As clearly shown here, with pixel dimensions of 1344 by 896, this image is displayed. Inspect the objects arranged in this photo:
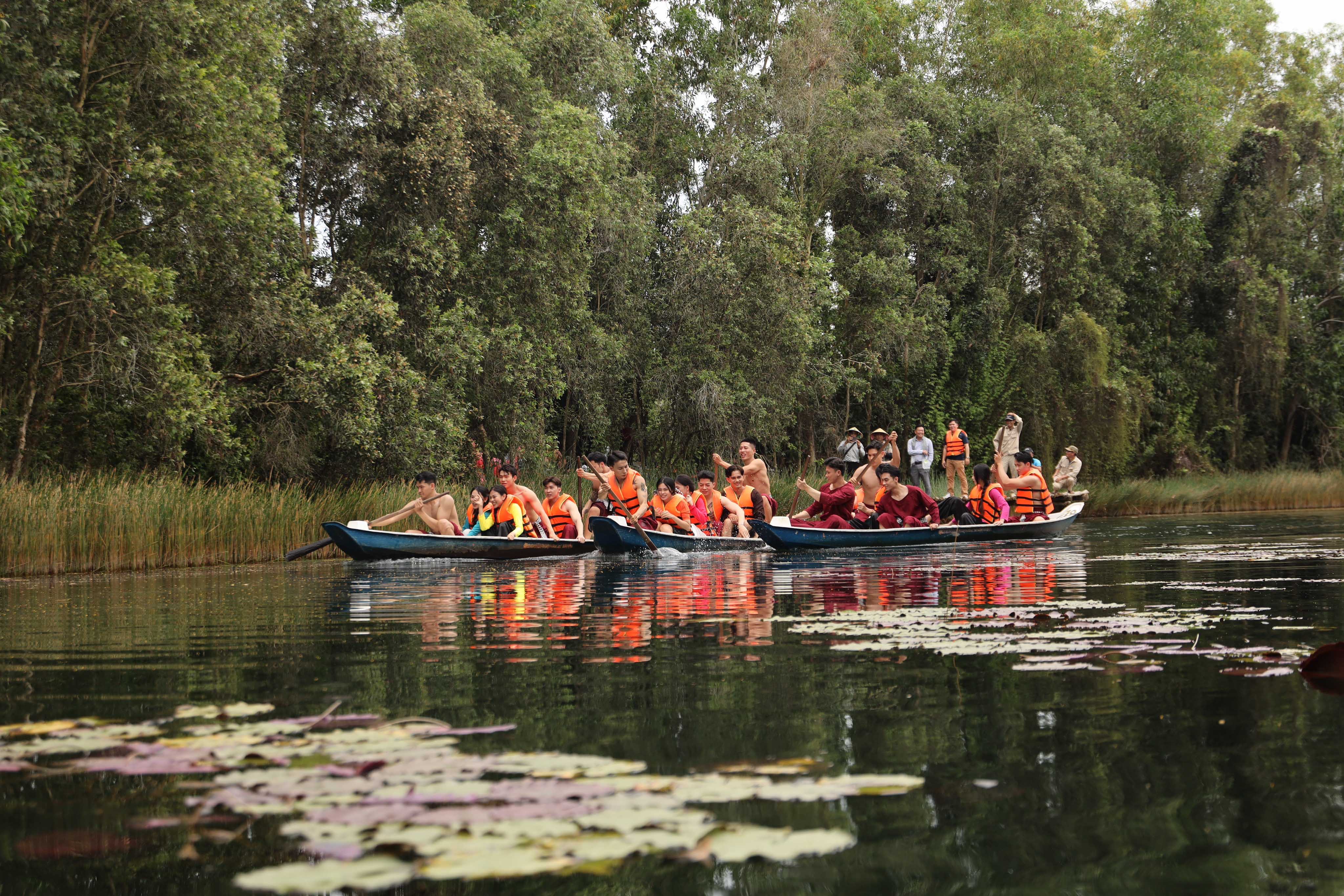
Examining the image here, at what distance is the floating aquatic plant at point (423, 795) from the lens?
2.60m

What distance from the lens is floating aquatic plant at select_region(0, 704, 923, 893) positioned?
8.54ft

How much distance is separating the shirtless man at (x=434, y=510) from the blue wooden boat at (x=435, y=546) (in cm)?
44

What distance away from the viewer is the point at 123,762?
3701 mm

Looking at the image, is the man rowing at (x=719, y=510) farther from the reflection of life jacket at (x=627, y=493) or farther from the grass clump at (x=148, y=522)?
the grass clump at (x=148, y=522)

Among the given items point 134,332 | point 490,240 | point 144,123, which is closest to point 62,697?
point 134,332

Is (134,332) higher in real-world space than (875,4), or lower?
lower

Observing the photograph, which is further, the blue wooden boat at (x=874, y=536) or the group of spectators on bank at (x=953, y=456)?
the group of spectators on bank at (x=953, y=456)

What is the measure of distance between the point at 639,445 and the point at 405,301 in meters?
8.22

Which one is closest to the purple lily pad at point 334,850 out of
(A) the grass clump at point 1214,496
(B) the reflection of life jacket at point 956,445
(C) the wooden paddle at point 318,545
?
(C) the wooden paddle at point 318,545

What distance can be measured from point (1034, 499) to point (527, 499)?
7.03 meters

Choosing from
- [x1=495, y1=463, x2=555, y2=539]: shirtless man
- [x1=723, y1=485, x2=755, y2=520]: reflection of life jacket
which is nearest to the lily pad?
[x1=495, y1=463, x2=555, y2=539]: shirtless man

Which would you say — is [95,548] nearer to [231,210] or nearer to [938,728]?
[231,210]

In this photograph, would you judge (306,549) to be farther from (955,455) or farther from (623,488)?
(955,455)

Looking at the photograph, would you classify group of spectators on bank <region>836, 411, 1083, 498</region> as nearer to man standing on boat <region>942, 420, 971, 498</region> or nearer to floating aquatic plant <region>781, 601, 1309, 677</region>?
man standing on boat <region>942, 420, 971, 498</region>
